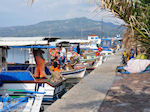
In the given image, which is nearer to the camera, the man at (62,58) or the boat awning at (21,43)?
the boat awning at (21,43)

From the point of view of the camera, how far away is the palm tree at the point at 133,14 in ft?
10.8

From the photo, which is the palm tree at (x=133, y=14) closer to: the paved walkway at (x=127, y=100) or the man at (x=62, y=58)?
the paved walkway at (x=127, y=100)

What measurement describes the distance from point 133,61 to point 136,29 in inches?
337

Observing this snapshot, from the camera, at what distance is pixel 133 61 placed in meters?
11.6

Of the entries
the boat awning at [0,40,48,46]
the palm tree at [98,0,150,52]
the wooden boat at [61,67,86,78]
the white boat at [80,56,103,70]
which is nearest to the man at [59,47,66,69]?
the wooden boat at [61,67,86,78]

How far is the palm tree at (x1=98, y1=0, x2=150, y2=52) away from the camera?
130 inches

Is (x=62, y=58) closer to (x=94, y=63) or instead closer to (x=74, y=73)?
(x=74, y=73)

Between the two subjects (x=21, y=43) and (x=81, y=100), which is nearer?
(x=81, y=100)

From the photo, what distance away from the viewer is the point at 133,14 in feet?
11.0

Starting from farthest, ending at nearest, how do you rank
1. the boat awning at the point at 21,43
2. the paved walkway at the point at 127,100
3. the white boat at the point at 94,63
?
1. the white boat at the point at 94,63
2. the boat awning at the point at 21,43
3. the paved walkway at the point at 127,100

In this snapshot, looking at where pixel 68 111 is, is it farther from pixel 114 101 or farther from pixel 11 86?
pixel 11 86

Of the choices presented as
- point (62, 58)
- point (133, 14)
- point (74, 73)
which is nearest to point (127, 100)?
point (133, 14)

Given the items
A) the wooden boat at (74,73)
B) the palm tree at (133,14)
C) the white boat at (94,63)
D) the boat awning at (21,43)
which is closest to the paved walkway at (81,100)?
the palm tree at (133,14)

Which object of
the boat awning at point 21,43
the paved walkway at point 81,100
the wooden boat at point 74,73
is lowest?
the wooden boat at point 74,73
